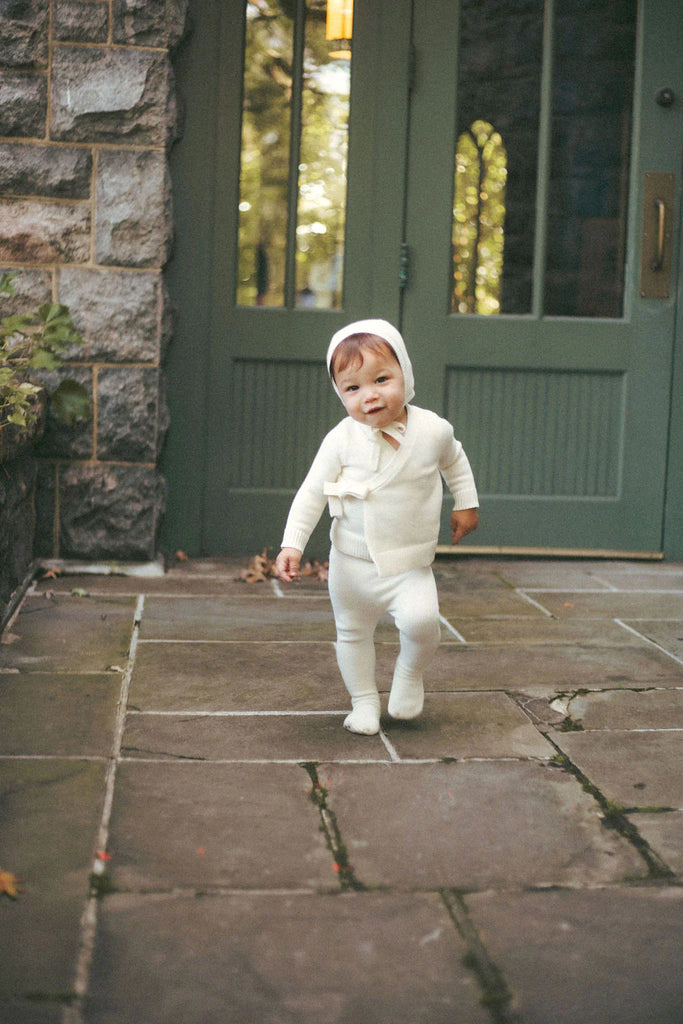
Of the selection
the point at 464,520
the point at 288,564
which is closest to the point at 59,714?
the point at 288,564

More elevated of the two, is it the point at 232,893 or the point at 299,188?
the point at 299,188

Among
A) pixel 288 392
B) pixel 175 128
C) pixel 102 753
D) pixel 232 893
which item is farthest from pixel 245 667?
pixel 175 128

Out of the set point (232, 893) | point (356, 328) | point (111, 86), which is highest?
point (111, 86)

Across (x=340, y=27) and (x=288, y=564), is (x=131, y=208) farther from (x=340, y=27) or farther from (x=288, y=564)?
(x=288, y=564)

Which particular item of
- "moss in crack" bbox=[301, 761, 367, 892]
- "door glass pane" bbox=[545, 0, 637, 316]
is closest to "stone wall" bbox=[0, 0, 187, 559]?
"door glass pane" bbox=[545, 0, 637, 316]

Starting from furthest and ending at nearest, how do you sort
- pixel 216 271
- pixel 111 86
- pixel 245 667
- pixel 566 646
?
pixel 216 271
pixel 111 86
pixel 566 646
pixel 245 667

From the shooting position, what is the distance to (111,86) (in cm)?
429

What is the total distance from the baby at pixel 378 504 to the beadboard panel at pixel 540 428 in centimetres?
223

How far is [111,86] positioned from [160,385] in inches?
43.7

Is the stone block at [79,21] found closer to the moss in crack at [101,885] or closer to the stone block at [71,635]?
the stone block at [71,635]

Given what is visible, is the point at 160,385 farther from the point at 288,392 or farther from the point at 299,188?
the point at 299,188

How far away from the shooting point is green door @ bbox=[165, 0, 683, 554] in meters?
4.67

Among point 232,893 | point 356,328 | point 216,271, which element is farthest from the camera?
point 216,271

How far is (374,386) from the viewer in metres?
2.53
